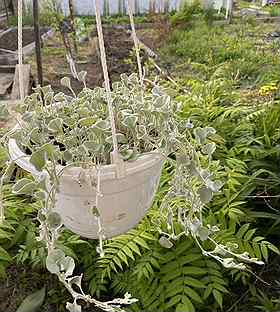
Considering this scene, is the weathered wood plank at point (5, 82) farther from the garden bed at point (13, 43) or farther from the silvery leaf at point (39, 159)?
the silvery leaf at point (39, 159)

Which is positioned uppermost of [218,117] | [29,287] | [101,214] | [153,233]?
[101,214]

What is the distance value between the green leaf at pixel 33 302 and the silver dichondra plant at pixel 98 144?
0.51 m

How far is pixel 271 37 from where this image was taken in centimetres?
292

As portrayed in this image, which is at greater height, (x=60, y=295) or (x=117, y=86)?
(x=117, y=86)

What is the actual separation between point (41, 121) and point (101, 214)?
15cm

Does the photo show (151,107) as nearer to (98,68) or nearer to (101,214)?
(101,214)

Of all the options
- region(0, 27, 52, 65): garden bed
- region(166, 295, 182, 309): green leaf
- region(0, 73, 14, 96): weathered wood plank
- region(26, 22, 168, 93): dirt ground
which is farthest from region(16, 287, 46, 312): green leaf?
region(0, 27, 52, 65): garden bed

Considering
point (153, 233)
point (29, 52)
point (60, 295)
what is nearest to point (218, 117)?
point (153, 233)

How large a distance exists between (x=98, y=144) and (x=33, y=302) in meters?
0.68

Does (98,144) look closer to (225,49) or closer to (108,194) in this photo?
(108,194)

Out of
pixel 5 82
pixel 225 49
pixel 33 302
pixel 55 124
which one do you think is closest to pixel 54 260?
pixel 55 124

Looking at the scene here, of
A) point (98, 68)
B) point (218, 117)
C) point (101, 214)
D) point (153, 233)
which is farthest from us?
point (98, 68)

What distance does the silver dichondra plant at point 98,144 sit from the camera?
18.8 inches

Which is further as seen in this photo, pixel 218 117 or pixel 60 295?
pixel 218 117
